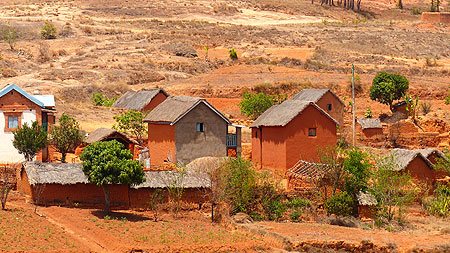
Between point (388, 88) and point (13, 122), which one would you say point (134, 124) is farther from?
point (388, 88)

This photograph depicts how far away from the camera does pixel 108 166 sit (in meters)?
35.5

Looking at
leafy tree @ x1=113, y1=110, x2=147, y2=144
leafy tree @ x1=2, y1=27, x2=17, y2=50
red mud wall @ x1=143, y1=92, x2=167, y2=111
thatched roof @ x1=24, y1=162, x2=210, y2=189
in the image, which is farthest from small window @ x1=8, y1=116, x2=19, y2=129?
leafy tree @ x1=2, y1=27, x2=17, y2=50

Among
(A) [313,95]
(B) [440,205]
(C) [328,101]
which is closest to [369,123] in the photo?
(C) [328,101]

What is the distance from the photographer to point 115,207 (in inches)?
1489

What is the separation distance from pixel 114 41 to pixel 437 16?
181ft

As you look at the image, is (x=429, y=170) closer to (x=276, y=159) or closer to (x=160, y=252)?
(x=276, y=159)

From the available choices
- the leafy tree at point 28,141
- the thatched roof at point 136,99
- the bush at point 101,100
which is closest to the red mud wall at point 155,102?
the thatched roof at point 136,99

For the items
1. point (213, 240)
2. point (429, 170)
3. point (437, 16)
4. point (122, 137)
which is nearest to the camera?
point (213, 240)

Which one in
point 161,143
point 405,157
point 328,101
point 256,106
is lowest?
point 405,157

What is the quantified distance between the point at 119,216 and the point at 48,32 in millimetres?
71274

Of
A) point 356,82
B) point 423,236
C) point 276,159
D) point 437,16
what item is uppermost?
point 437,16

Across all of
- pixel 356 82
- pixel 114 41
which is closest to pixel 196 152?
pixel 356 82

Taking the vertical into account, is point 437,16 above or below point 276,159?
above

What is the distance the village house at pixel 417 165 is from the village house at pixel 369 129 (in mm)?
14147
